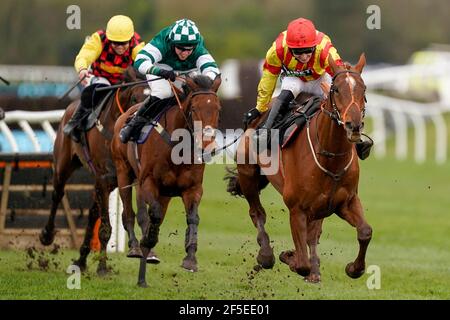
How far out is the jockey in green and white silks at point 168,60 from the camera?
9.05 metres

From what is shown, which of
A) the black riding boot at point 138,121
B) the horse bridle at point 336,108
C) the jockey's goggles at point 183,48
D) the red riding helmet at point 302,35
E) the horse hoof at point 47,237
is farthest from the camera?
the horse hoof at point 47,237

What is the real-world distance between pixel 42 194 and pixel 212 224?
117 inches

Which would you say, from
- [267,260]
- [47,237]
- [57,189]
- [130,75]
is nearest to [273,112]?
[267,260]

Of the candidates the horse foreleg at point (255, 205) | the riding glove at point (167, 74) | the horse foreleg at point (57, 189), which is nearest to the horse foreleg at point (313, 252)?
the horse foreleg at point (255, 205)

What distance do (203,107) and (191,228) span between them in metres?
0.94

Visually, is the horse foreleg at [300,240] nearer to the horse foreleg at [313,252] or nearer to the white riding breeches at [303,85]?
the horse foreleg at [313,252]

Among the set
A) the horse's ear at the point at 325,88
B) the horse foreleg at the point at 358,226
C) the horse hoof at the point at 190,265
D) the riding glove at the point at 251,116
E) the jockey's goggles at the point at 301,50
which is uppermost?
the jockey's goggles at the point at 301,50

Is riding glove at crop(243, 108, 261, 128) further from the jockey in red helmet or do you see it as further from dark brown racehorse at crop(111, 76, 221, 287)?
dark brown racehorse at crop(111, 76, 221, 287)

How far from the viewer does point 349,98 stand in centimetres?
759

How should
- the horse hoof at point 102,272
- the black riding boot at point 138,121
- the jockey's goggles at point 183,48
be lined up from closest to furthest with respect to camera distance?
the jockey's goggles at point 183,48 → the black riding boot at point 138,121 → the horse hoof at point 102,272

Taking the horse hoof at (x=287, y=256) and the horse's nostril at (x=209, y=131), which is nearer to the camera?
the horse's nostril at (x=209, y=131)

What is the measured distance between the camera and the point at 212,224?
14172 mm

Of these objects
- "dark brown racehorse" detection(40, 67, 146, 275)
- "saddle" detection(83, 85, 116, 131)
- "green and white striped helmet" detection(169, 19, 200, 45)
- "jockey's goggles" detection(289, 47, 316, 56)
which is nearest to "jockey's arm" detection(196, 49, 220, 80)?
"green and white striped helmet" detection(169, 19, 200, 45)

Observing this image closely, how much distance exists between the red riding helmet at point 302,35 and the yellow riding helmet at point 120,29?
2.34 metres
